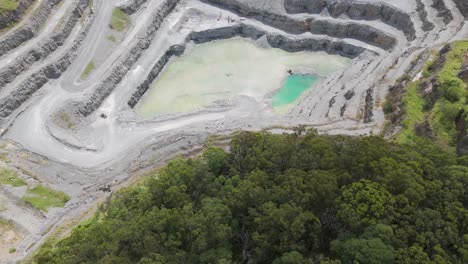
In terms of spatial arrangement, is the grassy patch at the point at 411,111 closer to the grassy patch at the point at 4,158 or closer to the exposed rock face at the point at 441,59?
the exposed rock face at the point at 441,59

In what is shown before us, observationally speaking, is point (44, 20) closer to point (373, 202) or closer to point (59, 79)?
point (59, 79)

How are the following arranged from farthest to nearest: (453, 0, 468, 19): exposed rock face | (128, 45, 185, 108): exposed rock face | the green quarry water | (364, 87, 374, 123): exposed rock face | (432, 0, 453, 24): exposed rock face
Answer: (432, 0, 453, 24): exposed rock face, (453, 0, 468, 19): exposed rock face, the green quarry water, (128, 45, 185, 108): exposed rock face, (364, 87, 374, 123): exposed rock face

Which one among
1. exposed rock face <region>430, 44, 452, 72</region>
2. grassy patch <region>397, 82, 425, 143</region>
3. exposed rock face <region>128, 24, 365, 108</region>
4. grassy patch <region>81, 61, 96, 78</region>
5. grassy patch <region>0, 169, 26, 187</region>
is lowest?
grassy patch <region>0, 169, 26, 187</region>

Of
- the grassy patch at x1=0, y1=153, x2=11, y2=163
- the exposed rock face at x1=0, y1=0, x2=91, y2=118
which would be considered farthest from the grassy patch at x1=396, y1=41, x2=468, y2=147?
the exposed rock face at x1=0, y1=0, x2=91, y2=118

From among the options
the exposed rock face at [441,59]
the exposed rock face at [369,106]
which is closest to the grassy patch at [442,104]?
the exposed rock face at [441,59]

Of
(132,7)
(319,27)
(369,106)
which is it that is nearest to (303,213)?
(369,106)

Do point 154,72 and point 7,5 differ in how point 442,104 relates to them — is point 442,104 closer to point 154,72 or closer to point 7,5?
point 154,72

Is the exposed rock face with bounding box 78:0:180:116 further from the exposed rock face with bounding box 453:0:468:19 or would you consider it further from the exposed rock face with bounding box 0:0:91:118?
the exposed rock face with bounding box 453:0:468:19
